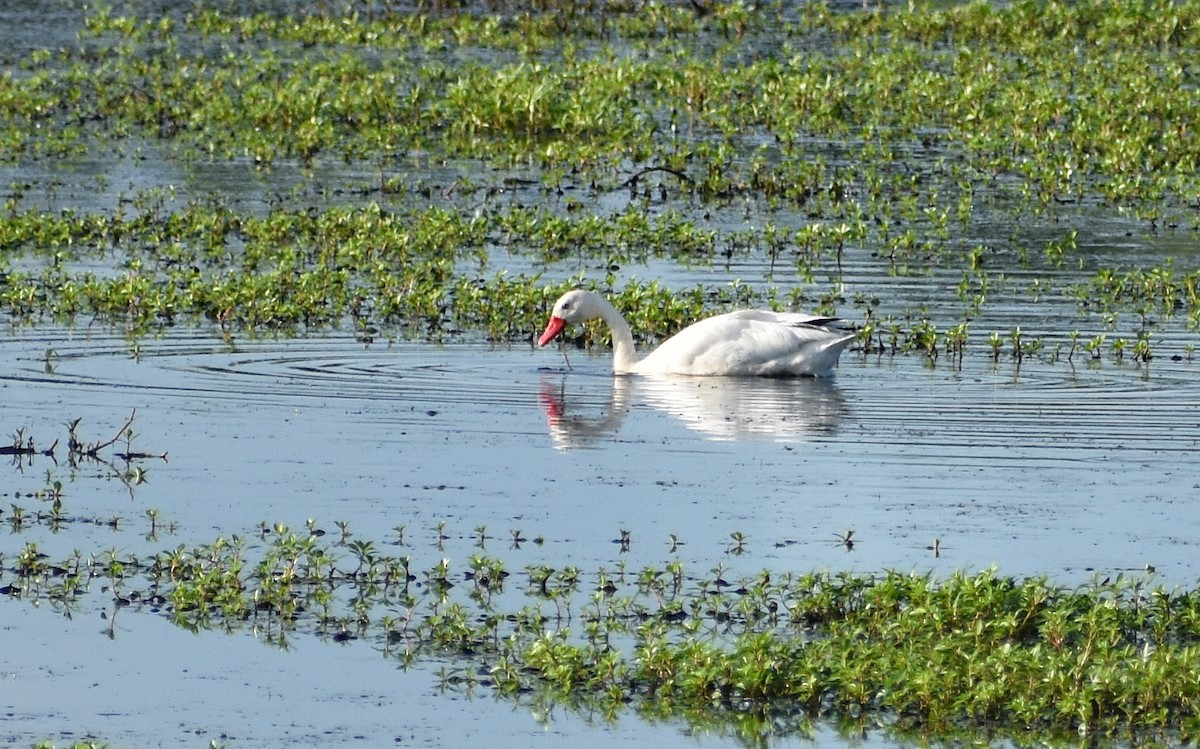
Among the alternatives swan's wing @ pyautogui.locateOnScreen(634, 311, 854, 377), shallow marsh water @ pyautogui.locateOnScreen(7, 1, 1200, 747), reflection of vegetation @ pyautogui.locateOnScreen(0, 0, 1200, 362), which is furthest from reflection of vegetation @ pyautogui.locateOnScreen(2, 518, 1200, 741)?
reflection of vegetation @ pyautogui.locateOnScreen(0, 0, 1200, 362)

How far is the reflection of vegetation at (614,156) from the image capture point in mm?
15719

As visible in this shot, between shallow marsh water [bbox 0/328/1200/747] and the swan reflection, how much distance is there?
0.10 feet

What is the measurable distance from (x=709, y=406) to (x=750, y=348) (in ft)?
2.92

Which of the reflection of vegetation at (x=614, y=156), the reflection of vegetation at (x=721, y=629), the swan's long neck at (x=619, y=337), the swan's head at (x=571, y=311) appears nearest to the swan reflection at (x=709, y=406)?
the swan's long neck at (x=619, y=337)

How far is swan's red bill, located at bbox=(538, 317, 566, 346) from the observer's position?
48.0ft

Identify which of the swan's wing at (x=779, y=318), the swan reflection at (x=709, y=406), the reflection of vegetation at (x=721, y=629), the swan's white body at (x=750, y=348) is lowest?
the reflection of vegetation at (x=721, y=629)

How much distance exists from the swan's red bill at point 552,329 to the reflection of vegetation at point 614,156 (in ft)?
1.49

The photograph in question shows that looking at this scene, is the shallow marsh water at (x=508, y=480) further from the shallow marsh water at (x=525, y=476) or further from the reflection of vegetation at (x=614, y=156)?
the reflection of vegetation at (x=614, y=156)

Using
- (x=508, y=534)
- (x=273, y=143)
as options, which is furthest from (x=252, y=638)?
(x=273, y=143)

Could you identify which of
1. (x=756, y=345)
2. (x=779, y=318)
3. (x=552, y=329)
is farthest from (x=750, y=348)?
(x=552, y=329)

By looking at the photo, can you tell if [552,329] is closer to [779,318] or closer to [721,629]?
[779,318]

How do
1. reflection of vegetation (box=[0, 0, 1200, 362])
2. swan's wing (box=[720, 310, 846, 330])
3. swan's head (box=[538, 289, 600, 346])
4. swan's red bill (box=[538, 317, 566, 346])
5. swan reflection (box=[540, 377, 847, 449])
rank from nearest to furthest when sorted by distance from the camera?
swan reflection (box=[540, 377, 847, 449])
swan's wing (box=[720, 310, 846, 330])
swan's head (box=[538, 289, 600, 346])
swan's red bill (box=[538, 317, 566, 346])
reflection of vegetation (box=[0, 0, 1200, 362])

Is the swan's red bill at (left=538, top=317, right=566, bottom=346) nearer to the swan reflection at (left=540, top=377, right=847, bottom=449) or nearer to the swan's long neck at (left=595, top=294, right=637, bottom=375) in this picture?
the swan's long neck at (left=595, top=294, right=637, bottom=375)

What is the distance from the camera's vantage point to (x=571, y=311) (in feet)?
47.6
